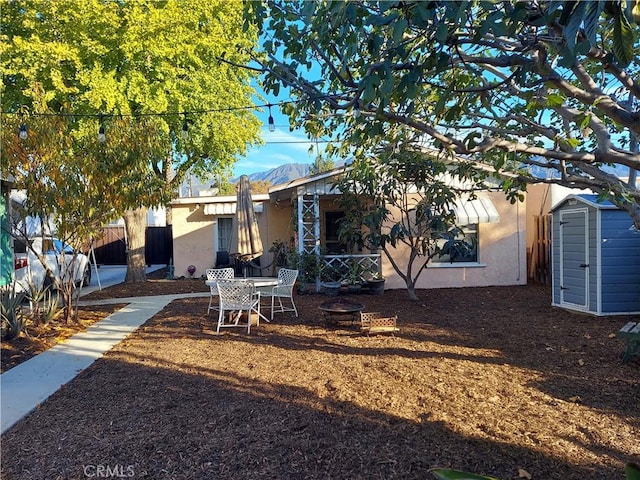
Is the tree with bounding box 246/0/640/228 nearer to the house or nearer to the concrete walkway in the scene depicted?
the concrete walkway

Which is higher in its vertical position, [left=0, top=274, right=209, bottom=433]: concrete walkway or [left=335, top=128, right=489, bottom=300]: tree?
[left=335, top=128, right=489, bottom=300]: tree

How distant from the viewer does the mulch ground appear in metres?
3.39

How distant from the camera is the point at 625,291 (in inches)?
348

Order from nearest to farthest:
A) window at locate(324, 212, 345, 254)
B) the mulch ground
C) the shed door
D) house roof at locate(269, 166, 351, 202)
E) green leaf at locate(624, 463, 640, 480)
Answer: green leaf at locate(624, 463, 640, 480) < the mulch ground < the shed door < house roof at locate(269, 166, 351, 202) < window at locate(324, 212, 345, 254)

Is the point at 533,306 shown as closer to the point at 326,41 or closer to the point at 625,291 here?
the point at 625,291

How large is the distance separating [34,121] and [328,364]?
21.8 ft

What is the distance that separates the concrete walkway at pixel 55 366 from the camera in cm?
480

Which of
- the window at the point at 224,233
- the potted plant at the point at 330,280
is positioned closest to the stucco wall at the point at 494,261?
the potted plant at the point at 330,280

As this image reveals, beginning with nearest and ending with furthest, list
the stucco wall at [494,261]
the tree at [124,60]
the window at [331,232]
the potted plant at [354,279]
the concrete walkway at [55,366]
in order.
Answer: the concrete walkway at [55,366] → the tree at [124,60] → the potted plant at [354,279] → the stucco wall at [494,261] → the window at [331,232]

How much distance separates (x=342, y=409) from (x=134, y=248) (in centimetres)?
1354

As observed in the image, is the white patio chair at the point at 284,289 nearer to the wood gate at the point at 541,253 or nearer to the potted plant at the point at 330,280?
the potted plant at the point at 330,280

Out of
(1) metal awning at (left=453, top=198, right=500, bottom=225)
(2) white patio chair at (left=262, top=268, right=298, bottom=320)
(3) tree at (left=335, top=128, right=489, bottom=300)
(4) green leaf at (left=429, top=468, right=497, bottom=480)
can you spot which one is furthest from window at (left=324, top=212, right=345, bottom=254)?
(4) green leaf at (left=429, top=468, right=497, bottom=480)

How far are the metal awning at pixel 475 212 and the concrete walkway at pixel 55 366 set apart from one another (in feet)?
Answer: 28.4

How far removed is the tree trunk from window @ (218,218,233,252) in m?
2.85
